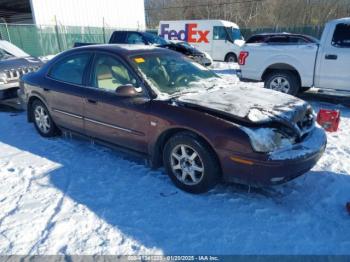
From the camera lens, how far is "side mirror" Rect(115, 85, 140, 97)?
369 cm

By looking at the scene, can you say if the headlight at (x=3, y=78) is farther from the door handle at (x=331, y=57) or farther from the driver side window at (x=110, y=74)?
the door handle at (x=331, y=57)

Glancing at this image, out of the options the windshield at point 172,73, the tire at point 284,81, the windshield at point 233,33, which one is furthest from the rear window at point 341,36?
the windshield at point 233,33

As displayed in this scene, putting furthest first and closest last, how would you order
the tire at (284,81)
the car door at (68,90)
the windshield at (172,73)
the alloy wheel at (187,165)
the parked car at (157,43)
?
the parked car at (157,43) → the tire at (284,81) → the car door at (68,90) → the windshield at (172,73) → the alloy wheel at (187,165)

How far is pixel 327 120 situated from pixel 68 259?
16.0 ft

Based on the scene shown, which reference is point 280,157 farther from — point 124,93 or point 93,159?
point 93,159

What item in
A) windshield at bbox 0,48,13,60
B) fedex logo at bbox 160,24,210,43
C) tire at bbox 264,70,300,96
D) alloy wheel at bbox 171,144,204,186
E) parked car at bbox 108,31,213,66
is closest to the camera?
alloy wheel at bbox 171,144,204,186

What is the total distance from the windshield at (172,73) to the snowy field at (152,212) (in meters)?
1.17

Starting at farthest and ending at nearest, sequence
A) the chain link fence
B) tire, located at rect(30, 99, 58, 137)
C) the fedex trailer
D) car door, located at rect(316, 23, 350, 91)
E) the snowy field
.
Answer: the chain link fence < the fedex trailer < car door, located at rect(316, 23, 350, 91) < tire, located at rect(30, 99, 58, 137) < the snowy field

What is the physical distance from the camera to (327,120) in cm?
557

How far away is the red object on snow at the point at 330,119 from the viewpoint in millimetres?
5501

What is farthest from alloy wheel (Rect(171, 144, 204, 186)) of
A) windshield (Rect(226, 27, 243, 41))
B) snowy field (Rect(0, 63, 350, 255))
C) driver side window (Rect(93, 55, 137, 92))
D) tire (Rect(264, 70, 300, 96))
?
windshield (Rect(226, 27, 243, 41))

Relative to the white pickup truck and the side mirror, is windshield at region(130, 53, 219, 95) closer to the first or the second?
the side mirror

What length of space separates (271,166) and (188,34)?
1771 cm

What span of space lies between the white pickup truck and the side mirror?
5.16 m
